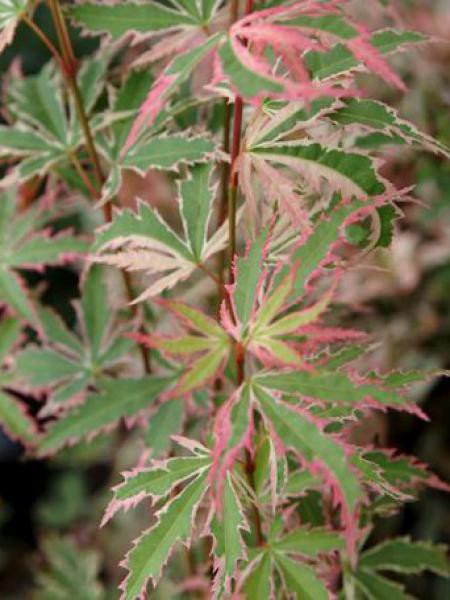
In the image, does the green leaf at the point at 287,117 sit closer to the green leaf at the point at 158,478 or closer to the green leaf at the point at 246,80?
the green leaf at the point at 246,80

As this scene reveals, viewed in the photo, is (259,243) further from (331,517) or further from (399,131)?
(331,517)

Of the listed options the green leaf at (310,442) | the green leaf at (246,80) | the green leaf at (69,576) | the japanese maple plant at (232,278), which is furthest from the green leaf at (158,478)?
the green leaf at (69,576)

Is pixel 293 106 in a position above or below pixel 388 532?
above

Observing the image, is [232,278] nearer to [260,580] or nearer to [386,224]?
[386,224]

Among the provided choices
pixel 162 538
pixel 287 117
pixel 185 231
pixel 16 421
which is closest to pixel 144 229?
pixel 185 231

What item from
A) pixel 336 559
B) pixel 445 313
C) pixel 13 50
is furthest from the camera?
pixel 13 50

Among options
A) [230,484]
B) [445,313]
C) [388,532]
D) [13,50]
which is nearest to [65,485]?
[388,532]

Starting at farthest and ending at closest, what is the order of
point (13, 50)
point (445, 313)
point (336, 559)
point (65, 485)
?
point (13, 50), point (65, 485), point (445, 313), point (336, 559)

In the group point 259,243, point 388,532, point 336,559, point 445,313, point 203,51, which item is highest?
point 203,51
